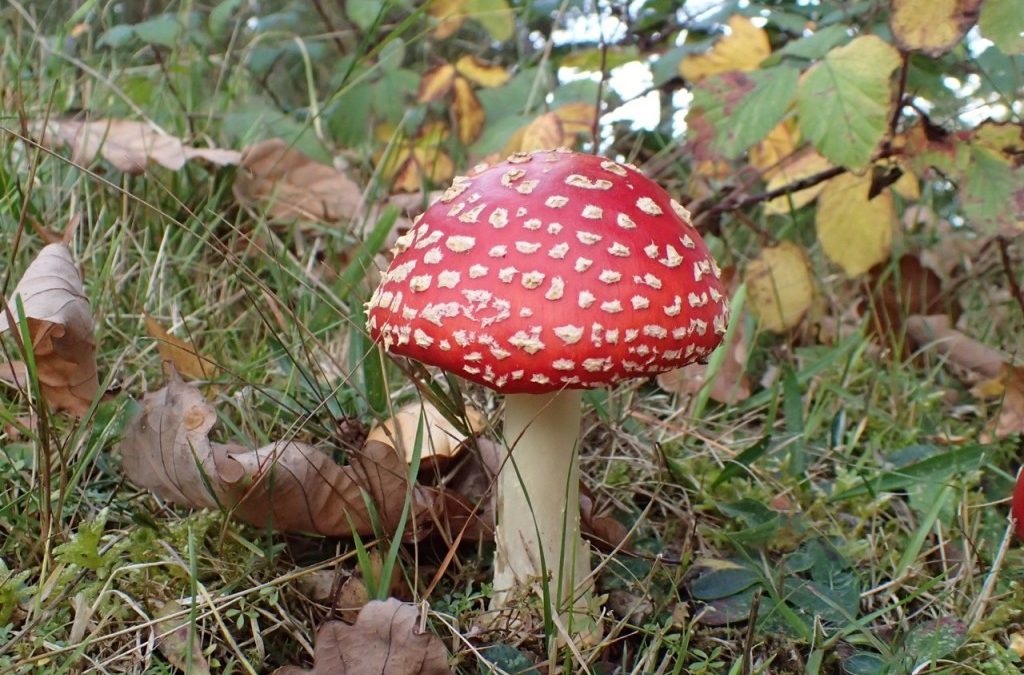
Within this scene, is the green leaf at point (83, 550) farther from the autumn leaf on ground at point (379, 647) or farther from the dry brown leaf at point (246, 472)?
the autumn leaf on ground at point (379, 647)

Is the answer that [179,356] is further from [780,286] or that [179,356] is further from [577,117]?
[780,286]

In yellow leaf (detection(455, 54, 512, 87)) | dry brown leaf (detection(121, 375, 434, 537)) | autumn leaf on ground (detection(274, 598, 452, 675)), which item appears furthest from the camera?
yellow leaf (detection(455, 54, 512, 87))

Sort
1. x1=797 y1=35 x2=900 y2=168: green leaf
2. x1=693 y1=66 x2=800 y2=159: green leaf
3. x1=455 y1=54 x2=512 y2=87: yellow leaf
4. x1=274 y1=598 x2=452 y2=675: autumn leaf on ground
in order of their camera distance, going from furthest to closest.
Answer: x1=455 y1=54 x2=512 y2=87: yellow leaf < x1=693 y1=66 x2=800 y2=159: green leaf < x1=797 y1=35 x2=900 y2=168: green leaf < x1=274 y1=598 x2=452 y2=675: autumn leaf on ground

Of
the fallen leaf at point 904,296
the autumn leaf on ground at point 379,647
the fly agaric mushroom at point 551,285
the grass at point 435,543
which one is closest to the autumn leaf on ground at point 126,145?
the grass at point 435,543

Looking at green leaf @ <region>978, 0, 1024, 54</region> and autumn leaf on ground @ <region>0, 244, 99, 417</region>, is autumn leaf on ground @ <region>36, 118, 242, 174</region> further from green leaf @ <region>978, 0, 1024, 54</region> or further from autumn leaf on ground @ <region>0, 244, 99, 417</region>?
green leaf @ <region>978, 0, 1024, 54</region>

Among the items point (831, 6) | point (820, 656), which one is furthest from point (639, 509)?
point (831, 6)

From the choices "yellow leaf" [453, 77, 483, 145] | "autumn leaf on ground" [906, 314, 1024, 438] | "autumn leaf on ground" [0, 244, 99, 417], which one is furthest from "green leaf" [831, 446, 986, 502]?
"yellow leaf" [453, 77, 483, 145]
